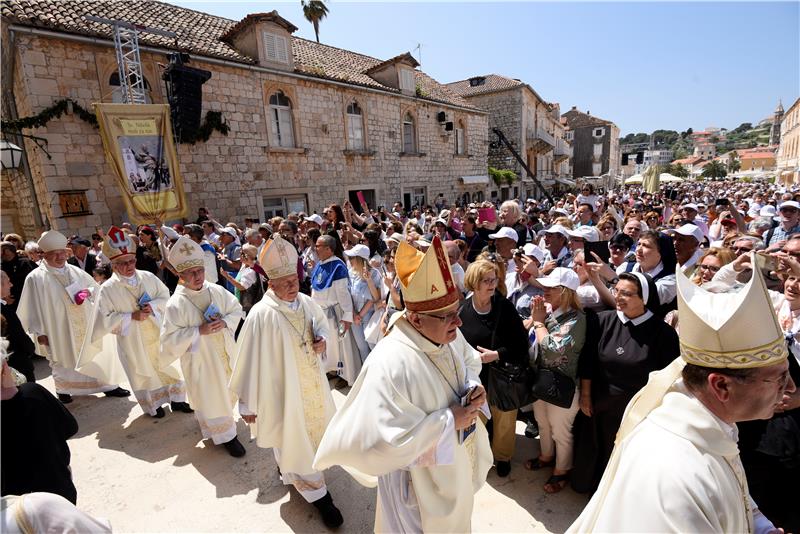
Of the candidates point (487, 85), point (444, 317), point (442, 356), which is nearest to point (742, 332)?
point (444, 317)

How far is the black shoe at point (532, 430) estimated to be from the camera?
3.99 metres

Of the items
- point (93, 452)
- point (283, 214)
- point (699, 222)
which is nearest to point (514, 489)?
point (93, 452)

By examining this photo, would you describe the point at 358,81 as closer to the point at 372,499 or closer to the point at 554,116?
the point at 372,499

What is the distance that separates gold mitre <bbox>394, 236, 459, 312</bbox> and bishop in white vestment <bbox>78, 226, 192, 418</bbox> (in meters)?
3.86

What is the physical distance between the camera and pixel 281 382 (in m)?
3.14

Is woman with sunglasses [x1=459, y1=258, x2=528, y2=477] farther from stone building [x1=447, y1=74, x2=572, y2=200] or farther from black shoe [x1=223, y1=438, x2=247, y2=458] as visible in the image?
stone building [x1=447, y1=74, x2=572, y2=200]

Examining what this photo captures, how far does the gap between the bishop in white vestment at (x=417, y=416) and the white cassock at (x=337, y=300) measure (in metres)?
2.74

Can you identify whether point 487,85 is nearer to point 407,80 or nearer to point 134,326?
point 407,80

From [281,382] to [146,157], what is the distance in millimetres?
7731

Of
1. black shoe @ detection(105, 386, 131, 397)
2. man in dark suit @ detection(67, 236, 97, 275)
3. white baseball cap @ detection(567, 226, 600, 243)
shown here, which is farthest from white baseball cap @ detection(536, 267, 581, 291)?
man in dark suit @ detection(67, 236, 97, 275)

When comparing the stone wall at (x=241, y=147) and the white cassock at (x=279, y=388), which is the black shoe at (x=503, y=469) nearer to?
the white cassock at (x=279, y=388)

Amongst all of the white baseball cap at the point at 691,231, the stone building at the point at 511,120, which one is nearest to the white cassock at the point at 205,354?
the white baseball cap at the point at 691,231

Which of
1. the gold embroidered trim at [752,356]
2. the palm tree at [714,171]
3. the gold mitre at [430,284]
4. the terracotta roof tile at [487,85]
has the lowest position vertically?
the gold embroidered trim at [752,356]

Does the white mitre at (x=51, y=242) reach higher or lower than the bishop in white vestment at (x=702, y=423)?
higher
